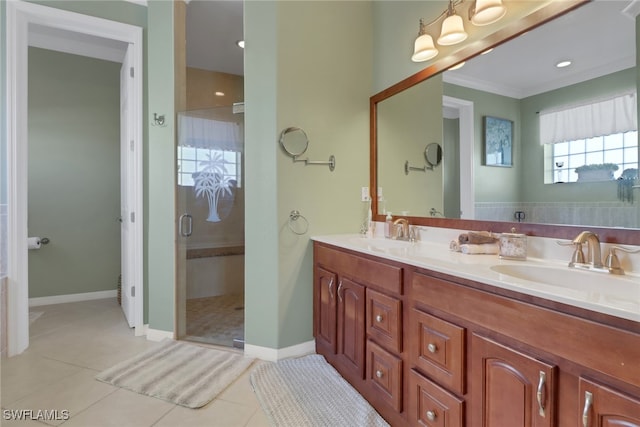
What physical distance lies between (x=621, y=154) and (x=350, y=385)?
1763 millimetres

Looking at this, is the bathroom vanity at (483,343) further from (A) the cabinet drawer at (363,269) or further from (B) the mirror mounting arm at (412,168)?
(B) the mirror mounting arm at (412,168)

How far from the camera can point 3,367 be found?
2166 millimetres

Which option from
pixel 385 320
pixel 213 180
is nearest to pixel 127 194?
pixel 213 180

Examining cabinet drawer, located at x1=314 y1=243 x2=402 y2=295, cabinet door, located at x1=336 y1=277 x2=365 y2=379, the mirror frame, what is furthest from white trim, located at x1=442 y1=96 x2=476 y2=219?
cabinet door, located at x1=336 y1=277 x2=365 y2=379

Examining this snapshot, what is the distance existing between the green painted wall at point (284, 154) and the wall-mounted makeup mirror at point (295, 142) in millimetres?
38

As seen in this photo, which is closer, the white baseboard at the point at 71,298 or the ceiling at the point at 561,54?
the ceiling at the point at 561,54

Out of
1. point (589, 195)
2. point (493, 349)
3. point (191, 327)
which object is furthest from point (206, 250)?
point (589, 195)

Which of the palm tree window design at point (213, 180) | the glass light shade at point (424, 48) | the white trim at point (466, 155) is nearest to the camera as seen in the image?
the white trim at point (466, 155)

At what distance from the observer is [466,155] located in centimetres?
190

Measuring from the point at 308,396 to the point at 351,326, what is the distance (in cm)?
47

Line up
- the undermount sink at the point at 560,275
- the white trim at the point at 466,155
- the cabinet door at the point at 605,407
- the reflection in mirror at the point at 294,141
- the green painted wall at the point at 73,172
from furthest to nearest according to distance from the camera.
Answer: the green painted wall at the point at 73,172
the reflection in mirror at the point at 294,141
the white trim at the point at 466,155
the undermount sink at the point at 560,275
the cabinet door at the point at 605,407

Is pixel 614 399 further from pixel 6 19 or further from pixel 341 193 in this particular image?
pixel 6 19

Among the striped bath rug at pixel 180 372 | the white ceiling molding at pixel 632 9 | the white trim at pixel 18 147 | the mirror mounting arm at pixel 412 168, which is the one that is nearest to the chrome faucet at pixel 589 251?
the white ceiling molding at pixel 632 9

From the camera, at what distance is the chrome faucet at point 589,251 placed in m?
1.16
